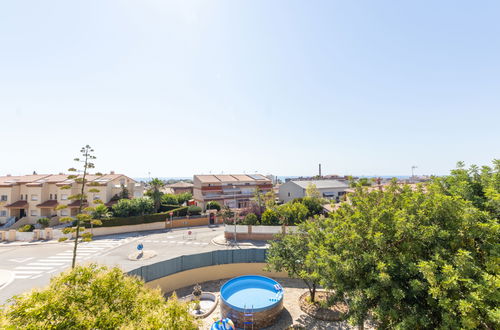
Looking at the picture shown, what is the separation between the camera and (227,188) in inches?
2571

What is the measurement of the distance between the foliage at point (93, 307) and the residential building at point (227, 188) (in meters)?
Result: 49.5

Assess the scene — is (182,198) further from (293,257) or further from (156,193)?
(293,257)

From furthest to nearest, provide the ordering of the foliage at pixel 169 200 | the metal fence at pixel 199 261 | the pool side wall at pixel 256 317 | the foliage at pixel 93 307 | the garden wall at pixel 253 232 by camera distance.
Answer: the foliage at pixel 169 200, the garden wall at pixel 253 232, the metal fence at pixel 199 261, the pool side wall at pixel 256 317, the foliage at pixel 93 307

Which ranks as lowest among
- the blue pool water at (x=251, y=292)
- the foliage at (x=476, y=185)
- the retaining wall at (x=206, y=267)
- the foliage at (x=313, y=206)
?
the blue pool water at (x=251, y=292)

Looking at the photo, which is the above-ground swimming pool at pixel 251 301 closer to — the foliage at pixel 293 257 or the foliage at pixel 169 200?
the foliage at pixel 293 257

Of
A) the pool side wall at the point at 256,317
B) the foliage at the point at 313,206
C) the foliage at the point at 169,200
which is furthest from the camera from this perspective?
the foliage at the point at 169,200

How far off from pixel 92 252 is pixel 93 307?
2907 centimetres

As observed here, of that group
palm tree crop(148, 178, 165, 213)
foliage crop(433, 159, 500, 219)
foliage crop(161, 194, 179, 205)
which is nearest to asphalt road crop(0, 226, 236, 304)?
palm tree crop(148, 178, 165, 213)

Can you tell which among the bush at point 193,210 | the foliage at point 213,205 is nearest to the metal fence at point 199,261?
the bush at point 193,210

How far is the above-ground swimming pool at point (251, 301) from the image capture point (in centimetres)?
1708

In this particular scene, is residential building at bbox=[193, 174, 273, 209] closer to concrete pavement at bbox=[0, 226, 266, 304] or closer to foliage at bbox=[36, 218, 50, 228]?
concrete pavement at bbox=[0, 226, 266, 304]

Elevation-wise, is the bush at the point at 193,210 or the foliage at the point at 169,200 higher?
the foliage at the point at 169,200

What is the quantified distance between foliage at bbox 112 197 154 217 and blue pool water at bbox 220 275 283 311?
31736mm

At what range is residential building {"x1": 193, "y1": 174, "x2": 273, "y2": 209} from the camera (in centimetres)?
6191
